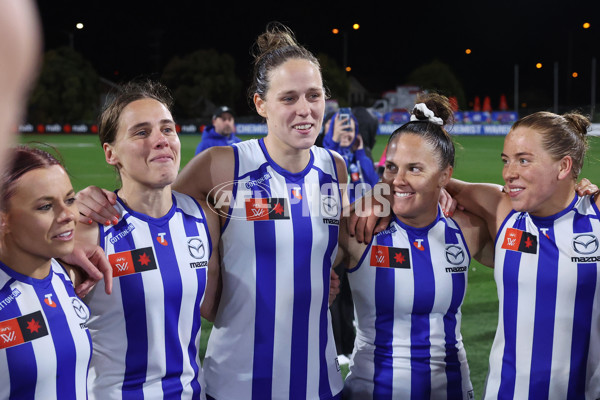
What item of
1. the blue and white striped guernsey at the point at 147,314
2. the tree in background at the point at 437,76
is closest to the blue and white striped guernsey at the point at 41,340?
the blue and white striped guernsey at the point at 147,314

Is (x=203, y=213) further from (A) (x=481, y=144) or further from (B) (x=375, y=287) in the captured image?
(A) (x=481, y=144)

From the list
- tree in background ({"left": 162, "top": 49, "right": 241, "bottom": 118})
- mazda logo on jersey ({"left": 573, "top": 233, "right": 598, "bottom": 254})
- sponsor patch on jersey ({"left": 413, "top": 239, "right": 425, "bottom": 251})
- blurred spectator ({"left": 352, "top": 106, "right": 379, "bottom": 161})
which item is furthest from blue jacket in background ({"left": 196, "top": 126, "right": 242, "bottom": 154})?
tree in background ({"left": 162, "top": 49, "right": 241, "bottom": 118})

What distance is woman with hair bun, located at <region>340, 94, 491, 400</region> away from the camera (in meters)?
2.41

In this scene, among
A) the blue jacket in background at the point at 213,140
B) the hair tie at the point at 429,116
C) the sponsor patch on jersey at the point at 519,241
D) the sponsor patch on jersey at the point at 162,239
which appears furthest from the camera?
the blue jacket in background at the point at 213,140

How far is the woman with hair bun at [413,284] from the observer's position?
241cm

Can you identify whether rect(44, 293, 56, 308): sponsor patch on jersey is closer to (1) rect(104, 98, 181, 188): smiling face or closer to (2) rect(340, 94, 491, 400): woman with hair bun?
(1) rect(104, 98, 181, 188): smiling face

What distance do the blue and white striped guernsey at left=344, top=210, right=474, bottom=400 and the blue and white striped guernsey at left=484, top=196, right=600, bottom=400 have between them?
0.19 metres

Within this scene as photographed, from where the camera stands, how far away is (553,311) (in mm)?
2295

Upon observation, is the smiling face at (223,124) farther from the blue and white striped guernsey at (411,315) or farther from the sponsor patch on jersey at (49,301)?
the sponsor patch on jersey at (49,301)

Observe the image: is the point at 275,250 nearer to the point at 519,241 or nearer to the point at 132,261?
the point at 132,261

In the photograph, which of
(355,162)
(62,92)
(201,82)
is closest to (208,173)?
(355,162)

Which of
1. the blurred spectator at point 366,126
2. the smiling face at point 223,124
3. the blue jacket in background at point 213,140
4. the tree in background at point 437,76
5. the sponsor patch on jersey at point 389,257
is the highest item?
the tree in background at point 437,76

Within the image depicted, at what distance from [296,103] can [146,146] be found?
1.97ft

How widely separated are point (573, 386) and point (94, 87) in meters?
48.6
